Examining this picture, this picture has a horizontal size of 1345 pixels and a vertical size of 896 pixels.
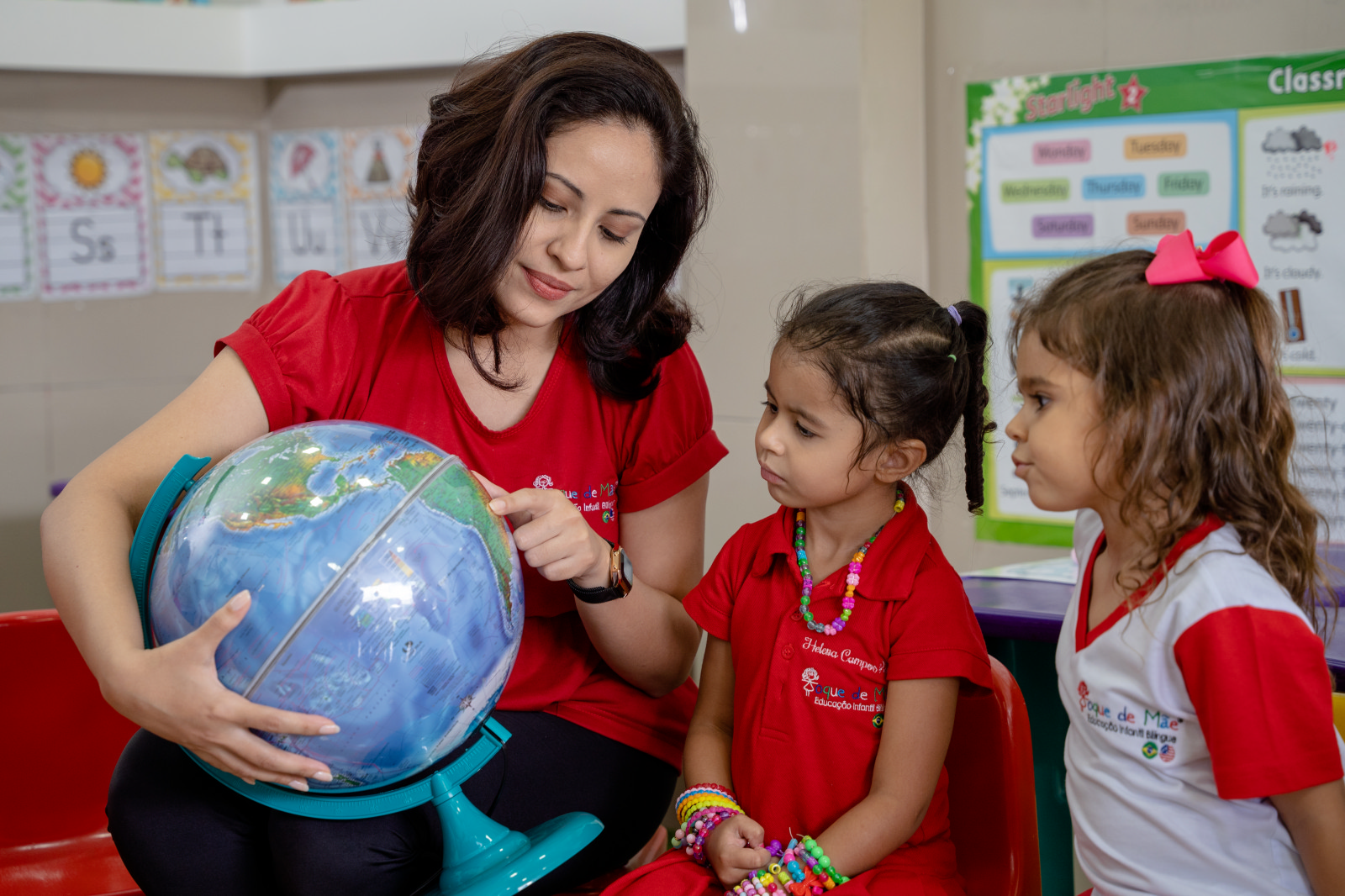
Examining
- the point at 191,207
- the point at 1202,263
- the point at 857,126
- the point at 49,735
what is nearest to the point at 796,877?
the point at 1202,263

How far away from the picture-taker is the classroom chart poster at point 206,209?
137 inches

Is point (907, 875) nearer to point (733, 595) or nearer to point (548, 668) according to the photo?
point (733, 595)

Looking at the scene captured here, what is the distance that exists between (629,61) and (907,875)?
1.02 metres

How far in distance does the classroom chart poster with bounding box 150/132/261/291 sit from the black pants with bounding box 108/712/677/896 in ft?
8.08

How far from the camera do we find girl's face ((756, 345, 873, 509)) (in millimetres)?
1339

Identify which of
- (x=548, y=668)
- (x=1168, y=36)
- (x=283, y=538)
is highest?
(x=1168, y=36)

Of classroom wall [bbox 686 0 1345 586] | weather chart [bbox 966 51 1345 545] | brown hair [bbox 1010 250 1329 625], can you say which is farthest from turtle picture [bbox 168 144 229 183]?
brown hair [bbox 1010 250 1329 625]

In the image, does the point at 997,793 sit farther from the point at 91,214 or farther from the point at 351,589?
the point at 91,214

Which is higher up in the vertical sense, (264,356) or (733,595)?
(264,356)

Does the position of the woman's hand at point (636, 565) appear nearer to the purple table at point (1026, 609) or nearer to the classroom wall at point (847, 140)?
the purple table at point (1026, 609)

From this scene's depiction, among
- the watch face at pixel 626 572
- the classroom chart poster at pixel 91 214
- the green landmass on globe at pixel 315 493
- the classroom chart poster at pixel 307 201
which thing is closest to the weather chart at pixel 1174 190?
the watch face at pixel 626 572

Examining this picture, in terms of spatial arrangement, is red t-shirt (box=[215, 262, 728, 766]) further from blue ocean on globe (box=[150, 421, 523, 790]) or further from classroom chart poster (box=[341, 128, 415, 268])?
classroom chart poster (box=[341, 128, 415, 268])

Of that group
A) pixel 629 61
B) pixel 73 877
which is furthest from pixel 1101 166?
pixel 73 877

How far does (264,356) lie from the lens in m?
1.44
